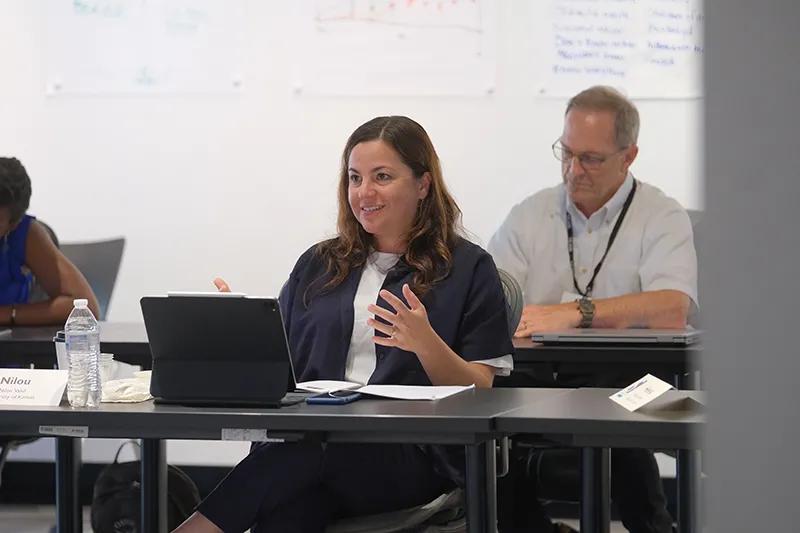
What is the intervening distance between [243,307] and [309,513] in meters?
0.44

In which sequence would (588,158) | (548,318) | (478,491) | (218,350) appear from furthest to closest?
(588,158) → (548,318) → (218,350) → (478,491)

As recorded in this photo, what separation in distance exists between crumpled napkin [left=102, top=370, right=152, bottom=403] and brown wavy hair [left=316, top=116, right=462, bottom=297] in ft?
1.91

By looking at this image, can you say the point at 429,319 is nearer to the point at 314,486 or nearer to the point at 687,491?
the point at 314,486

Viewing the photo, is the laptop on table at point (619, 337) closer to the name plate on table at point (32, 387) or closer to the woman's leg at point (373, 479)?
the woman's leg at point (373, 479)

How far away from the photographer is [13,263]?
3990 mm

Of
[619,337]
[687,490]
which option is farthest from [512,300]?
[687,490]

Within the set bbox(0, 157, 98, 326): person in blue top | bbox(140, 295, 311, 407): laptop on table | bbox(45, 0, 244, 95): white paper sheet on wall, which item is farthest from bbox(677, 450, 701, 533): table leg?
bbox(45, 0, 244, 95): white paper sheet on wall

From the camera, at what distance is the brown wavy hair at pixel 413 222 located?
2832 millimetres

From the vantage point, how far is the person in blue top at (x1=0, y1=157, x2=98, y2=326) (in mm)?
3795

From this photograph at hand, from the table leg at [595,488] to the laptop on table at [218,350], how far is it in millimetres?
587

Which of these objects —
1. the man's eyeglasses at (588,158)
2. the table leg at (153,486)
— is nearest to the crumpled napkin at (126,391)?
the table leg at (153,486)

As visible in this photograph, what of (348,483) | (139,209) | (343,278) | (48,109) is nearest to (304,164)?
(139,209)

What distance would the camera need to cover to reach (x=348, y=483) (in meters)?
2.41

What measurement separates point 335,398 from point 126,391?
417mm
